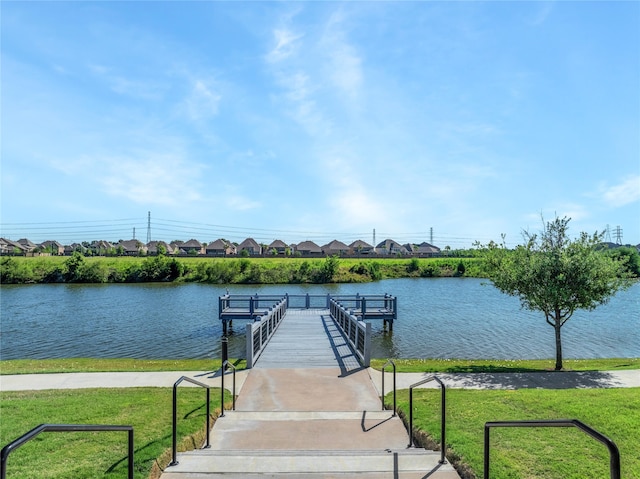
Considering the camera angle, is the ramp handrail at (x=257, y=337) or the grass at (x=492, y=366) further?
the grass at (x=492, y=366)

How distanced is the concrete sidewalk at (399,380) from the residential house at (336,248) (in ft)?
344

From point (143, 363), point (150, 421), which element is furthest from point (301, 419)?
point (143, 363)

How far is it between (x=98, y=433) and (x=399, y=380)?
6182 millimetres

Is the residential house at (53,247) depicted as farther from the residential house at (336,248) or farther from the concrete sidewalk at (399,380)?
the concrete sidewalk at (399,380)

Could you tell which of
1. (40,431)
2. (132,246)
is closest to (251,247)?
(132,246)

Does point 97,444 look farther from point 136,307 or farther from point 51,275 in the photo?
point 51,275

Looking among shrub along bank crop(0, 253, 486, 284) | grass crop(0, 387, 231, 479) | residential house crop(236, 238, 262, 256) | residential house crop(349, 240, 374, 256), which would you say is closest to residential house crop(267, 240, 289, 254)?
residential house crop(236, 238, 262, 256)

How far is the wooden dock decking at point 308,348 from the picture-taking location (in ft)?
36.5

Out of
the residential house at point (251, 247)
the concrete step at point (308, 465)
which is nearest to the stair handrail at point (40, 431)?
the concrete step at point (308, 465)

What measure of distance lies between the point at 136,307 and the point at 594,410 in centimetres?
3011

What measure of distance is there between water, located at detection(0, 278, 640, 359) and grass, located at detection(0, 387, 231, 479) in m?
8.69

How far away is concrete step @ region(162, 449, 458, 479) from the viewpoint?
4.49 metres

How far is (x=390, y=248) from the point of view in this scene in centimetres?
13438

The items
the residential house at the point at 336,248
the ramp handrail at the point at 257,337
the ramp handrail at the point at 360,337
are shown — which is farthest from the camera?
the residential house at the point at 336,248
